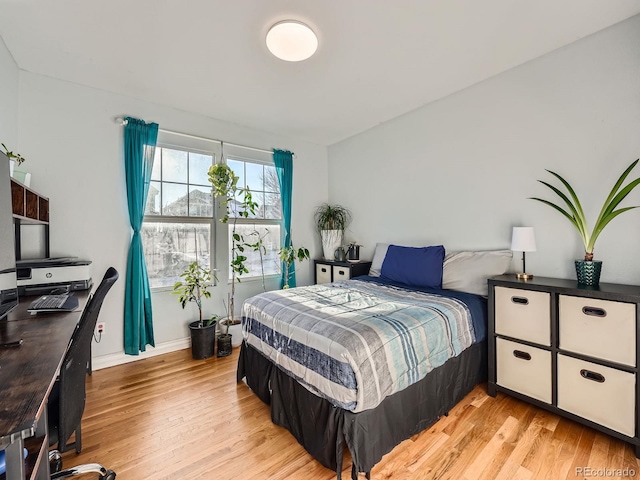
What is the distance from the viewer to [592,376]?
170 centimetres

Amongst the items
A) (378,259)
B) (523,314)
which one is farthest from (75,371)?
(378,259)

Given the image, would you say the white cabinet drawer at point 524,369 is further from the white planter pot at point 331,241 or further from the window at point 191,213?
the window at point 191,213

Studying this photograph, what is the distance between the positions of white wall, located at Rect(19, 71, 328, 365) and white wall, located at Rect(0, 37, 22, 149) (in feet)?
0.26

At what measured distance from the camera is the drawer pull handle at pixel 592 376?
1.66 meters

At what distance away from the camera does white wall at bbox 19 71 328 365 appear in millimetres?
2443

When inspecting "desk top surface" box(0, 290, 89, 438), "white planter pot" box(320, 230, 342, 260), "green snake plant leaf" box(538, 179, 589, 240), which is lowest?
"desk top surface" box(0, 290, 89, 438)

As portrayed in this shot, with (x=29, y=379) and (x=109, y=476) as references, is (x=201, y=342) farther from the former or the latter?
(x=29, y=379)

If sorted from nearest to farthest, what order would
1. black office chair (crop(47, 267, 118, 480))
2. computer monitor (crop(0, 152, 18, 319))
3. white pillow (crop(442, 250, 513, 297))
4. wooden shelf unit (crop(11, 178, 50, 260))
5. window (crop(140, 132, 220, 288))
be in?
1. black office chair (crop(47, 267, 118, 480))
2. computer monitor (crop(0, 152, 18, 319))
3. wooden shelf unit (crop(11, 178, 50, 260))
4. white pillow (crop(442, 250, 513, 297))
5. window (crop(140, 132, 220, 288))

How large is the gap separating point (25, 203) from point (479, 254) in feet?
11.4

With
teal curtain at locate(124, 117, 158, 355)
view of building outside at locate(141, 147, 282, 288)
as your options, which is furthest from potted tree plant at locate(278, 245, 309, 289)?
teal curtain at locate(124, 117, 158, 355)

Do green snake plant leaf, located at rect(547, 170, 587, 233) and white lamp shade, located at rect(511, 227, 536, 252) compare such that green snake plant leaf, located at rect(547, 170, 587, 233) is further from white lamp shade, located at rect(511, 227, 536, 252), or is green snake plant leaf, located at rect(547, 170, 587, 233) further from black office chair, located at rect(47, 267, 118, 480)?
black office chair, located at rect(47, 267, 118, 480)

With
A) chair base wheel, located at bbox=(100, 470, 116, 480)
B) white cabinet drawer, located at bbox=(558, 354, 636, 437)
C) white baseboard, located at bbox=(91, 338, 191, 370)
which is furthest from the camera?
white baseboard, located at bbox=(91, 338, 191, 370)

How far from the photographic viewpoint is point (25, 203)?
1886 mm

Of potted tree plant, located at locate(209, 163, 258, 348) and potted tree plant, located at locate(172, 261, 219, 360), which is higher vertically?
potted tree plant, located at locate(209, 163, 258, 348)
